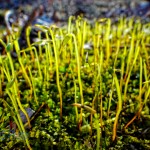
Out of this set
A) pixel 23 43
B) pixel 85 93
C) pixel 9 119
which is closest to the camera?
pixel 9 119

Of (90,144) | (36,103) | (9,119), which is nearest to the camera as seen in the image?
(90,144)

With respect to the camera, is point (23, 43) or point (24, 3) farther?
point (24, 3)

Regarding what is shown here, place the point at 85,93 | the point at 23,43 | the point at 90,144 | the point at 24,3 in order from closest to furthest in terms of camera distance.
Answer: the point at 90,144, the point at 85,93, the point at 23,43, the point at 24,3

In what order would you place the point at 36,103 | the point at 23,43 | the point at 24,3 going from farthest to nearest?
the point at 24,3, the point at 23,43, the point at 36,103

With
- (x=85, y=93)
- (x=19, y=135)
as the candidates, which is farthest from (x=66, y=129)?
(x=85, y=93)

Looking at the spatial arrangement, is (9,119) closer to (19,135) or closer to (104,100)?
(19,135)

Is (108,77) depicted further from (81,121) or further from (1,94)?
(1,94)

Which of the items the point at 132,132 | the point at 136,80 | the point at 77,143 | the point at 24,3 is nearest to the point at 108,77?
the point at 136,80

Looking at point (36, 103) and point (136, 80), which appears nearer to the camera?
point (36, 103)
